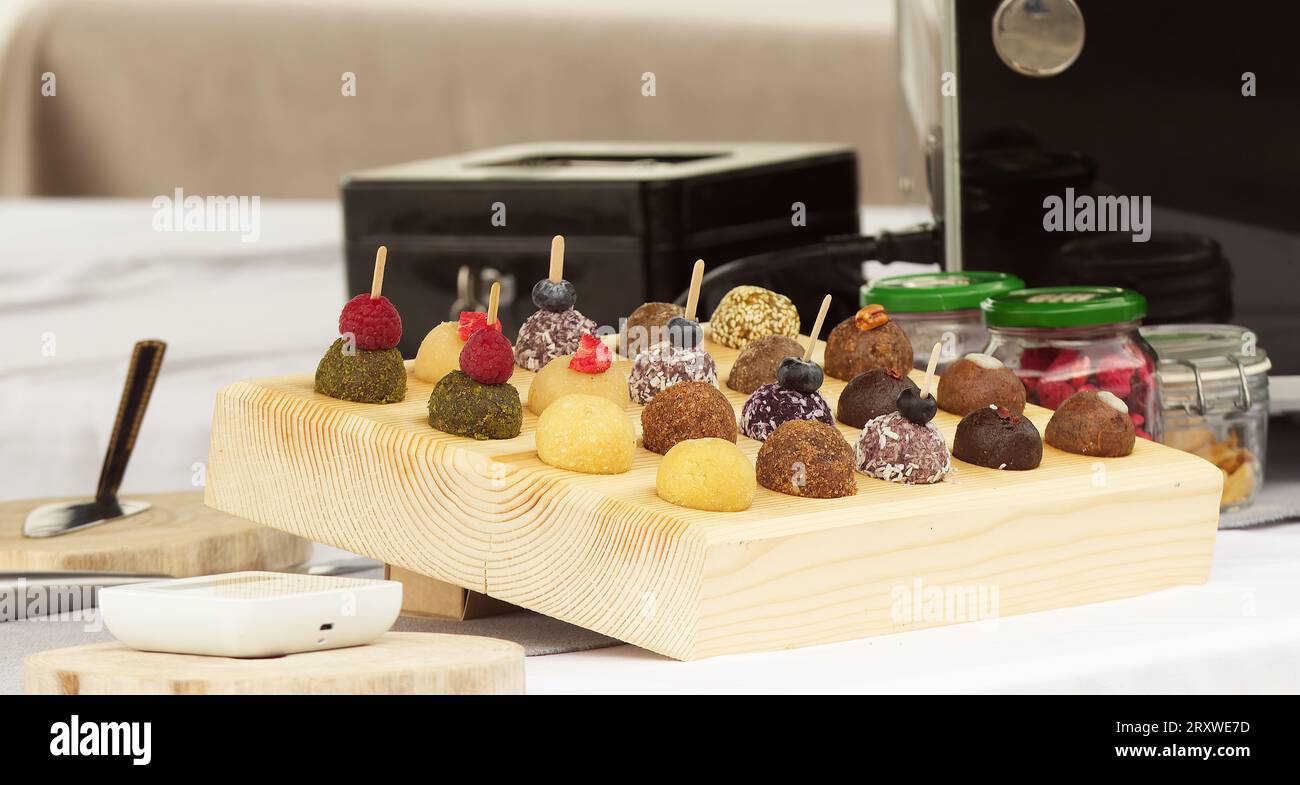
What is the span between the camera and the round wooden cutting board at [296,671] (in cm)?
62

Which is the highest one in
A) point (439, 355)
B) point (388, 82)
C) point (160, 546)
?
point (388, 82)

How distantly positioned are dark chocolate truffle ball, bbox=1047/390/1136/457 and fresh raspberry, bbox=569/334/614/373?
23 centimetres

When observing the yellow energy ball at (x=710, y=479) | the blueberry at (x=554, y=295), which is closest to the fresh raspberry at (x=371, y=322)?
the blueberry at (x=554, y=295)

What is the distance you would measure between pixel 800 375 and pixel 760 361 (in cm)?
11

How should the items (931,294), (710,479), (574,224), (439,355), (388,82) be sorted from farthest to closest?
(388,82) → (574,224) → (931,294) → (439,355) → (710,479)

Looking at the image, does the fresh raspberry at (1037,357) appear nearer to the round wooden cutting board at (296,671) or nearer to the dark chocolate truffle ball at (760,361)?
the dark chocolate truffle ball at (760,361)

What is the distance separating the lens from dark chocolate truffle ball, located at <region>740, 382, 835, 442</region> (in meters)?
0.87

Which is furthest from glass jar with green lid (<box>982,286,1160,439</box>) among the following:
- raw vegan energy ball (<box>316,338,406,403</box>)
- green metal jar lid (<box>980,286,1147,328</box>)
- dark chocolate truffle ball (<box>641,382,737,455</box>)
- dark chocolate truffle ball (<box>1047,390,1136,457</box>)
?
raw vegan energy ball (<box>316,338,406,403</box>)

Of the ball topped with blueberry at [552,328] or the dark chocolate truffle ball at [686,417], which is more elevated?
the ball topped with blueberry at [552,328]

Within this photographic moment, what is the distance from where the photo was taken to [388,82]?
298cm

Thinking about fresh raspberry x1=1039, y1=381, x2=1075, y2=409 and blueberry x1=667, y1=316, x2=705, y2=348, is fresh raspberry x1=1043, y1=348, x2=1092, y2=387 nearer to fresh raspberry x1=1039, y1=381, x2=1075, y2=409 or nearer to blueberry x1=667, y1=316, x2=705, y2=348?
fresh raspberry x1=1039, y1=381, x2=1075, y2=409

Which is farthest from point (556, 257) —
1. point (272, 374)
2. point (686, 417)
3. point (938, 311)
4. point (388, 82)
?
point (388, 82)

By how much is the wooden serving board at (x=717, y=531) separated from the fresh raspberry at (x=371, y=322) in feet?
0.11

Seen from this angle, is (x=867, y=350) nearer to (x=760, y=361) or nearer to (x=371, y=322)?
(x=760, y=361)
